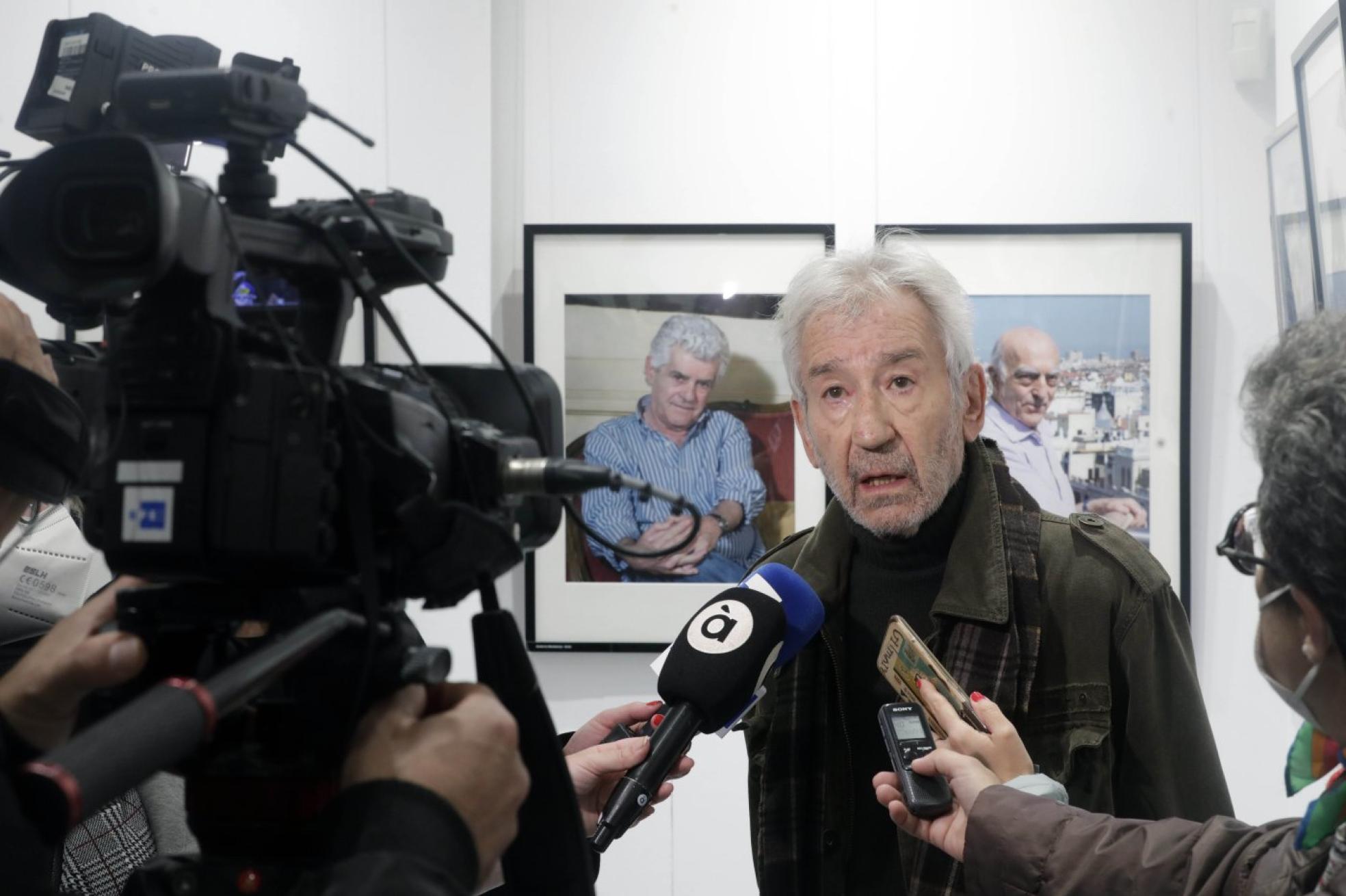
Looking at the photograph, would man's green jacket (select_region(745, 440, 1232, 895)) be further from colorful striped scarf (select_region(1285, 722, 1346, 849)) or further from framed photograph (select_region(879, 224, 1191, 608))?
framed photograph (select_region(879, 224, 1191, 608))

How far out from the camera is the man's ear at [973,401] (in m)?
1.75

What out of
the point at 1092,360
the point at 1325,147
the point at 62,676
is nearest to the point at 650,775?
the point at 62,676

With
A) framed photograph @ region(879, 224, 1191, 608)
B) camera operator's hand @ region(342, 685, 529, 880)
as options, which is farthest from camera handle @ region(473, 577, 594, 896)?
framed photograph @ region(879, 224, 1191, 608)

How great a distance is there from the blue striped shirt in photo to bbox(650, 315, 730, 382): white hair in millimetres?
96

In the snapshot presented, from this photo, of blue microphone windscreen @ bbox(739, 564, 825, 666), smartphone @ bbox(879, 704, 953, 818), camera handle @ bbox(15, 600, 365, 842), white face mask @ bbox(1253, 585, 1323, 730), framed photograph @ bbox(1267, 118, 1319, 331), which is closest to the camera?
camera handle @ bbox(15, 600, 365, 842)

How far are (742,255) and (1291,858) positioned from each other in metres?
1.76

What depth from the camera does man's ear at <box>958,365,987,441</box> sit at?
5.73 ft

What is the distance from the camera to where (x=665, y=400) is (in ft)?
8.45

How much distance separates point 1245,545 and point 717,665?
550mm

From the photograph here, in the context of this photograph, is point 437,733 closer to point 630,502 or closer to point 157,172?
point 157,172

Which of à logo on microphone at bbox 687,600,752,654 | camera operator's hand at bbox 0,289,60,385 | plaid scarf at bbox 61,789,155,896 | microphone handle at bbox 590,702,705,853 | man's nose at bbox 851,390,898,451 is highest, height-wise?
camera operator's hand at bbox 0,289,60,385

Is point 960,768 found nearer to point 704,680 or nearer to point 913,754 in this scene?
point 913,754

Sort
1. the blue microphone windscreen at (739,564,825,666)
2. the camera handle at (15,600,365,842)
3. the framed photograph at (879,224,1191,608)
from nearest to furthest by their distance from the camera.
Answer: the camera handle at (15,600,365,842), the blue microphone windscreen at (739,564,825,666), the framed photograph at (879,224,1191,608)

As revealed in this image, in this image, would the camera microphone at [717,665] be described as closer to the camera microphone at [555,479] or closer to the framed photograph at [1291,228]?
the camera microphone at [555,479]
